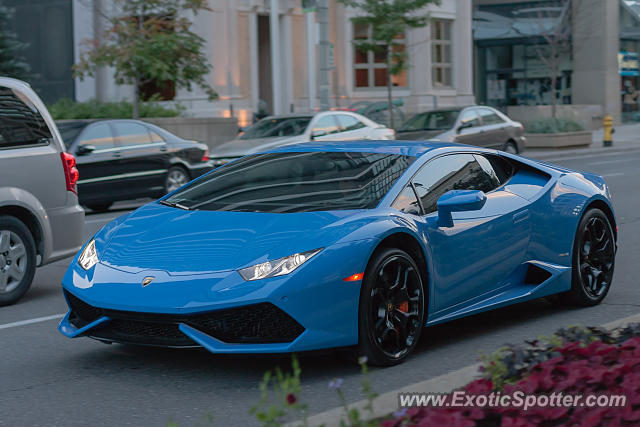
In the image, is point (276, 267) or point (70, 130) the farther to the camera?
point (70, 130)

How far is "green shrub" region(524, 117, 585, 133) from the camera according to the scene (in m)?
33.0

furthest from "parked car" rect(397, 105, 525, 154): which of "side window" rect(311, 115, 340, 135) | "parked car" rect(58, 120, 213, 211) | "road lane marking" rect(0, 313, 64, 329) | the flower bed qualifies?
the flower bed

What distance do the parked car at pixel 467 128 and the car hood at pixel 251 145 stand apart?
204 inches

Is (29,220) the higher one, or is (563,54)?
(563,54)

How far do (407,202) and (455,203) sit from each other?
28 cm

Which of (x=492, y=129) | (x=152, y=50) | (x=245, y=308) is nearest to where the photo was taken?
(x=245, y=308)

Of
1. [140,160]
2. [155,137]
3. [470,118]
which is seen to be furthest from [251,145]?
[470,118]

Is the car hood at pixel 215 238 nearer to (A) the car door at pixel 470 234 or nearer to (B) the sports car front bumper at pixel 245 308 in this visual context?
(B) the sports car front bumper at pixel 245 308

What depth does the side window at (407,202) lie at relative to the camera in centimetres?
586

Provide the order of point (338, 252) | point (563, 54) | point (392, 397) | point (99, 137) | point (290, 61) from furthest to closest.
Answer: point (563, 54)
point (290, 61)
point (99, 137)
point (338, 252)
point (392, 397)

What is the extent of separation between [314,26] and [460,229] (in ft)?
110

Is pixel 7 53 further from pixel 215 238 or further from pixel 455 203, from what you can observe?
pixel 455 203

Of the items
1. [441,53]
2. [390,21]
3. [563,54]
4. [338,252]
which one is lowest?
[338,252]

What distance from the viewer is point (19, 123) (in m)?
8.13
